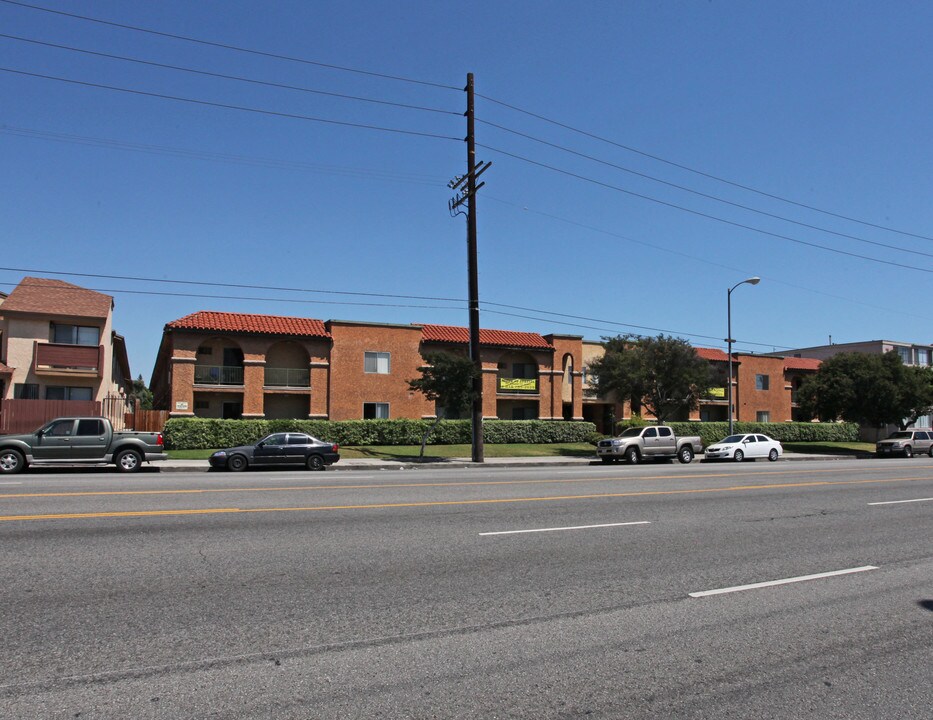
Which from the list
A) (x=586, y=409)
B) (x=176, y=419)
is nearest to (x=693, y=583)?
(x=176, y=419)

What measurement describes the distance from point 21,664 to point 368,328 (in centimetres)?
3711

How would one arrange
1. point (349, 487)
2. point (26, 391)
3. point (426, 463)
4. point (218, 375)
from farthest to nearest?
point (218, 375), point (26, 391), point (426, 463), point (349, 487)

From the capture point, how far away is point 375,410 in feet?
135

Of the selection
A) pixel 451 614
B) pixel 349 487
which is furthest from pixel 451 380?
pixel 451 614

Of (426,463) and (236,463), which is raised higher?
(236,463)

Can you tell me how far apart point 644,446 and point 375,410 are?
15767mm

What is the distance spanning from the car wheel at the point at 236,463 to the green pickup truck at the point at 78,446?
2273 mm

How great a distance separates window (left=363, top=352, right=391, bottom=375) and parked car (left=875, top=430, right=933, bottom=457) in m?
29.0

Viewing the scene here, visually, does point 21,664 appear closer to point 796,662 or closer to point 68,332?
point 796,662

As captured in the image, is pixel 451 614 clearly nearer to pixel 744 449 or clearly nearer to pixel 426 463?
pixel 426 463

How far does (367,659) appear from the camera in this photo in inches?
188

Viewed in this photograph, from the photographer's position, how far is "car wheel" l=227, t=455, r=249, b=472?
23.5 m

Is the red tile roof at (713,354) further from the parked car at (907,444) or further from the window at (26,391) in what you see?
the window at (26,391)

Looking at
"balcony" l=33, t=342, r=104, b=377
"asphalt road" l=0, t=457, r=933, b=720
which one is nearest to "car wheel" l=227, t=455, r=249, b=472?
"asphalt road" l=0, t=457, r=933, b=720
